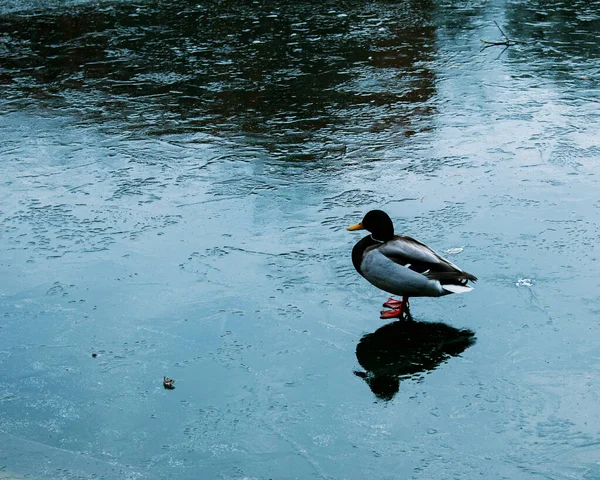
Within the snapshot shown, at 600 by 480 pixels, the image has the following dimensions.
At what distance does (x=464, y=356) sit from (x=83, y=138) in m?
4.76

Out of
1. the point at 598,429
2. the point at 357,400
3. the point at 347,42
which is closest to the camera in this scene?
the point at 598,429

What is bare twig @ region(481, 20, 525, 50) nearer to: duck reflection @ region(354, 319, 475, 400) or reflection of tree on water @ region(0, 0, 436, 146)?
reflection of tree on water @ region(0, 0, 436, 146)

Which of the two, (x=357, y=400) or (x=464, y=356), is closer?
(x=357, y=400)

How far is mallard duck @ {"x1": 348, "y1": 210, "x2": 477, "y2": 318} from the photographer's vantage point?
4758mm

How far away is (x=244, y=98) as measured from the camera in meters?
8.82

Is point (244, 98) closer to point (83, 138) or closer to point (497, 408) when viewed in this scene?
point (83, 138)

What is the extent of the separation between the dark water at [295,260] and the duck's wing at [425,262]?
255 mm

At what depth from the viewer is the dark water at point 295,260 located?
396 cm

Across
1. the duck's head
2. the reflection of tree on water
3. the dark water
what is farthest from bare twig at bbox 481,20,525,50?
the duck's head

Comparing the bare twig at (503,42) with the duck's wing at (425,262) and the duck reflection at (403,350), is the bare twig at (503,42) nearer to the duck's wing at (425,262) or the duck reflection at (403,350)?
the duck's wing at (425,262)

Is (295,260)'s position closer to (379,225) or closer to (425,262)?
(379,225)

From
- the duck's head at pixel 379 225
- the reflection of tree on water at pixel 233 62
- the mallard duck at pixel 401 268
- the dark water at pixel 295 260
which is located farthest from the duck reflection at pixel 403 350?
the reflection of tree on water at pixel 233 62

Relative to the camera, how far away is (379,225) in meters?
4.94

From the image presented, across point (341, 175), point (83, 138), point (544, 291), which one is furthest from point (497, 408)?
point (83, 138)
